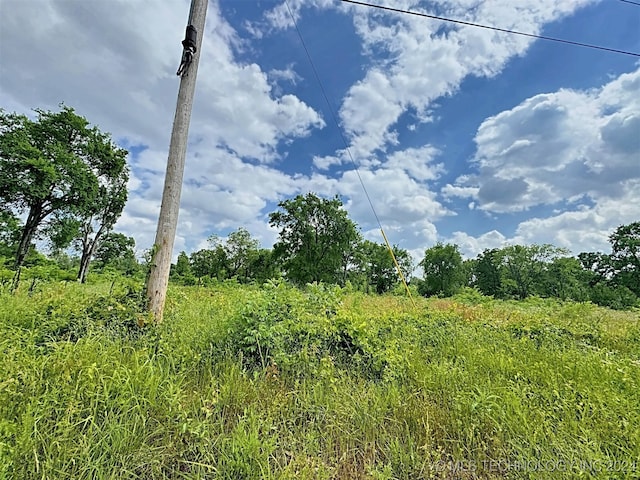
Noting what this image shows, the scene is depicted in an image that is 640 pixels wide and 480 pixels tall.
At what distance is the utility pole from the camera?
340 centimetres

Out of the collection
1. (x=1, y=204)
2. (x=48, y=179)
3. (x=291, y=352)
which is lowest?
(x=291, y=352)

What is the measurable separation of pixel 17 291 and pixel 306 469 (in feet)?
14.6

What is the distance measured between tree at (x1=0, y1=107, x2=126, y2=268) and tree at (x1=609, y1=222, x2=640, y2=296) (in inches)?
1742

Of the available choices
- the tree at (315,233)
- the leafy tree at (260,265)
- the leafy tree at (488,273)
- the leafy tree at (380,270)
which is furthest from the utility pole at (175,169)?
the leafy tree at (488,273)

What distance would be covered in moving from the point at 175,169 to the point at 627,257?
40.9 metres

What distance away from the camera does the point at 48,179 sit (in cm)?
1520

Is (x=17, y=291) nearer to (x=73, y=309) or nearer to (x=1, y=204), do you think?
(x=73, y=309)

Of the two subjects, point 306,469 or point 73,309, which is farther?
point 73,309

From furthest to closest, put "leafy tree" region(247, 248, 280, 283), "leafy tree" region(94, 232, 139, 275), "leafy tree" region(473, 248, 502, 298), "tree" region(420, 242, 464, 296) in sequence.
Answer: "leafy tree" region(473, 248, 502, 298), "tree" region(420, 242, 464, 296), "leafy tree" region(247, 248, 280, 283), "leafy tree" region(94, 232, 139, 275)

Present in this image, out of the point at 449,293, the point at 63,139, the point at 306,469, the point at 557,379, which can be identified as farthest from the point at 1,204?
the point at 449,293

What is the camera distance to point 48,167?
1515 cm

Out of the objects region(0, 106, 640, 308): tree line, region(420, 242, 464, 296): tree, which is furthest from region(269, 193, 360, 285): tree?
region(420, 242, 464, 296): tree

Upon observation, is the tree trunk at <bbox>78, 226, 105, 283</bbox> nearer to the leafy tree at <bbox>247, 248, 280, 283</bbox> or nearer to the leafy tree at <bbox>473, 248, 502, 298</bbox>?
the leafy tree at <bbox>247, 248, 280, 283</bbox>

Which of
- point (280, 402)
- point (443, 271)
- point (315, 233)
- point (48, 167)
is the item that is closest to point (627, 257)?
point (443, 271)
